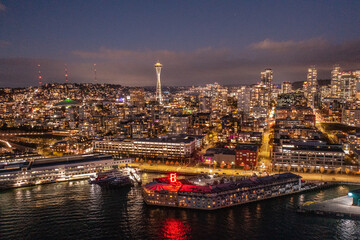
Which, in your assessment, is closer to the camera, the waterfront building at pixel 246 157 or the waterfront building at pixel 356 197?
the waterfront building at pixel 356 197

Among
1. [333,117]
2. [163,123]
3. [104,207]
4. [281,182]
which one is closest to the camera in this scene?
[104,207]

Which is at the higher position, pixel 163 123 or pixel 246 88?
pixel 246 88

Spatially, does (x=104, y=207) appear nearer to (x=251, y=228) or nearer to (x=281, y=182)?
(x=251, y=228)

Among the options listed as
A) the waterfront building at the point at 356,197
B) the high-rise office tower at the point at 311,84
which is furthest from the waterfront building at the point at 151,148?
the high-rise office tower at the point at 311,84

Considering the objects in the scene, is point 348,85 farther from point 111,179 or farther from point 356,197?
point 111,179

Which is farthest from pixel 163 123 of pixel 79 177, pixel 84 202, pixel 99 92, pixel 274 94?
pixel 99 92

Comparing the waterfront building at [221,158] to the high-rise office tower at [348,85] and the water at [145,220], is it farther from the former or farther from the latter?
the high-rise office tower at [348,85]

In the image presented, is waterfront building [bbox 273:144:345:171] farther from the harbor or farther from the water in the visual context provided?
the harbor
